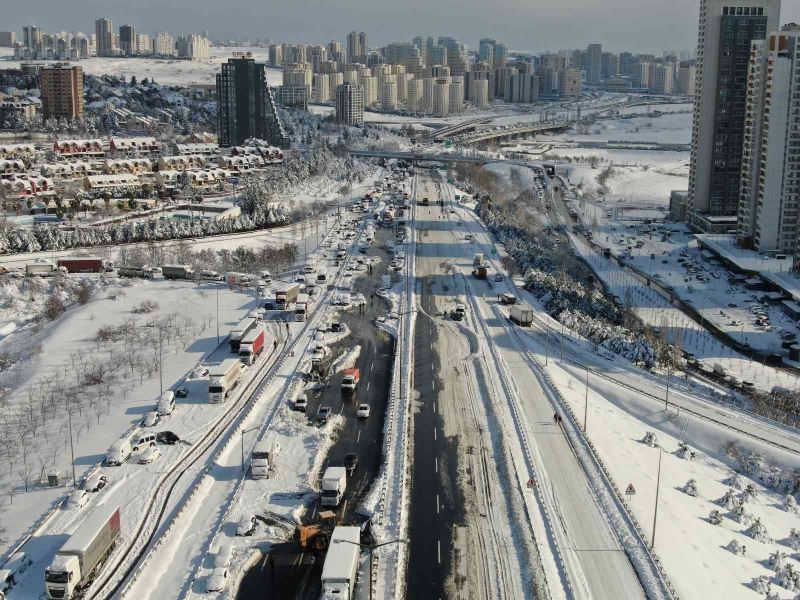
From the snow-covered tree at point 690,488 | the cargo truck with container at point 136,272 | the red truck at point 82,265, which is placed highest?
the red truck at point 82,265

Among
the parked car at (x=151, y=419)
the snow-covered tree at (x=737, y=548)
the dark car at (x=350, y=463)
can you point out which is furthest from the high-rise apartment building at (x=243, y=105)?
the snow-covered tree at (x=737, y=548)

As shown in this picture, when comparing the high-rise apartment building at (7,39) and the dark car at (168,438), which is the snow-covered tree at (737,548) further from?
the high-rise apartment building at (7,39)

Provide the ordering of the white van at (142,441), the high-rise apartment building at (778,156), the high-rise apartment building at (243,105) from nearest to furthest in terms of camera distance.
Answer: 1. the white van at (142,441)
2. the high-rise apartment building at (778,156)
3. the high-rise apartment building at (243,105)

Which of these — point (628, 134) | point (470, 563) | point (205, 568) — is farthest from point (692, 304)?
point (628, 134)

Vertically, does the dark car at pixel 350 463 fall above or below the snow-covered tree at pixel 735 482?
above

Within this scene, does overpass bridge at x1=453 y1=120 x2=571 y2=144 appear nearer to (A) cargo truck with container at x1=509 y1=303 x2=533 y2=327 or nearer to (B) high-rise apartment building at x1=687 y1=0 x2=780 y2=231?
(B) high-rise apartment building at x1=687 y1=0 x2=780 y2=231

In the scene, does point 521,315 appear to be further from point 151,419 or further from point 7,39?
point 7,39

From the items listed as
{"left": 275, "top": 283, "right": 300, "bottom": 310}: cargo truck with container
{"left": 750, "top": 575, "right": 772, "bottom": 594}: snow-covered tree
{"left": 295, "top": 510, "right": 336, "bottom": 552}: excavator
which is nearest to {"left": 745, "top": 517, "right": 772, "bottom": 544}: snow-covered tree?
{"left": 750, "top": 575, "right": 772, "bottom": 594}: snow-covered tree
